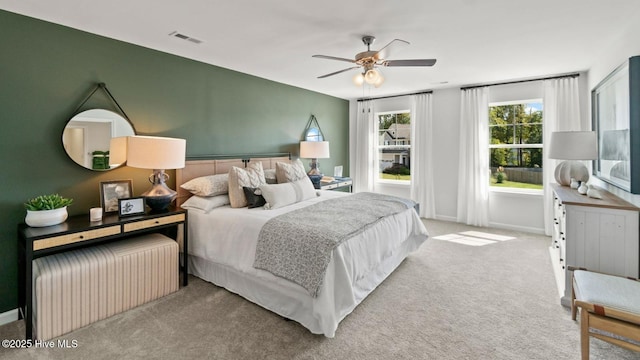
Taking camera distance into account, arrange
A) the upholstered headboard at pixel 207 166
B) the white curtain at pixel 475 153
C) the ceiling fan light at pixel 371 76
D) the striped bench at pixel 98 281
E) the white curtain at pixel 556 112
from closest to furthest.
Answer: the striped bench at pixel 98 281 < the ceiling fan light at pixel 371 76 < the upholstered headboard at pixel 207 166 < the white curtain at pixel 556 112 < the white curtain at pixel 475 153

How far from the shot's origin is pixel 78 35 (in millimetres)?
2834

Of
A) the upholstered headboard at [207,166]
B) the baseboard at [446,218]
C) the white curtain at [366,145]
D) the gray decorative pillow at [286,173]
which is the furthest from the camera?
the white curtain at [366,145]

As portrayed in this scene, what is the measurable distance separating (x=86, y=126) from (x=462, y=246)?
4.80 meters

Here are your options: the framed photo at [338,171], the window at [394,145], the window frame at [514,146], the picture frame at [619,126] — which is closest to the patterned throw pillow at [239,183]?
the framed photo at [338,171]

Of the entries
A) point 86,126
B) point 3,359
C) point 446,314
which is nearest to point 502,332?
point 446,314

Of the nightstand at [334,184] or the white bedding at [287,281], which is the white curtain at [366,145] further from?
the white bedding at [287,281]

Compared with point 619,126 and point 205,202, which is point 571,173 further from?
point 205,202

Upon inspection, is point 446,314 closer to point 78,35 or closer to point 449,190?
point 449,190

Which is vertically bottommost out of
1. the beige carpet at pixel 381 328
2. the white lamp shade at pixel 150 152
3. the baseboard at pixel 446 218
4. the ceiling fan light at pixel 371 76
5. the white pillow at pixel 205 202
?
the beige carpet at pixel 381 328

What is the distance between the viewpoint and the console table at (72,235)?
213 centimetres

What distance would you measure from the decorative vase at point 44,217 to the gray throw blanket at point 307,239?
1.66 metres

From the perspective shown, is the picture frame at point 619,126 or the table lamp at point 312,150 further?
the table lamp at point 312,150

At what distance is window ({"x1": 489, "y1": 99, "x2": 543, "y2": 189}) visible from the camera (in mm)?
5043

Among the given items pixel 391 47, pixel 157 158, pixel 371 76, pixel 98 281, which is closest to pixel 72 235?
pixel 98 281
